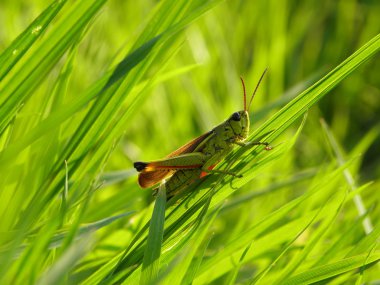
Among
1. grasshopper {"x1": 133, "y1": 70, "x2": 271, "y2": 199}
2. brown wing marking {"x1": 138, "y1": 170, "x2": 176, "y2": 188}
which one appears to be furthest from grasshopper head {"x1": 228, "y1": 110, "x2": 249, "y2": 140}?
brown wing marking {"x1": 138, "y1": 170, "x2": 176, "y2": 188}

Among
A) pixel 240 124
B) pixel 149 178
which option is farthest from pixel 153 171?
pixel 240 124

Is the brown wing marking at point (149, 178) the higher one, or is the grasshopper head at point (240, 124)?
the grasshopper head at point (240, 124)

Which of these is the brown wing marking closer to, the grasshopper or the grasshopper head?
the grasshopper

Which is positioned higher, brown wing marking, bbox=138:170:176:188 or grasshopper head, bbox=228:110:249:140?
grasshopper head, bbox=228:110:249:140

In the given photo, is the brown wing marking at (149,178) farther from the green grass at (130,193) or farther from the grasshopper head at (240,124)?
the grasshopper head at (240,124)

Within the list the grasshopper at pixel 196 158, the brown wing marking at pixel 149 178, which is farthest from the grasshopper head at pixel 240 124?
the brown wing marking at pixel 149 178

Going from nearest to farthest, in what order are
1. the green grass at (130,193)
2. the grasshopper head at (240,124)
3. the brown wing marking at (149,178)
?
1. the green grass at (130,193)
2. the brown wing marking at (149,178)
3. the grasshopper head at (240,124)

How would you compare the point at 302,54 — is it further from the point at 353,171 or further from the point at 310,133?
the point at 353,171
